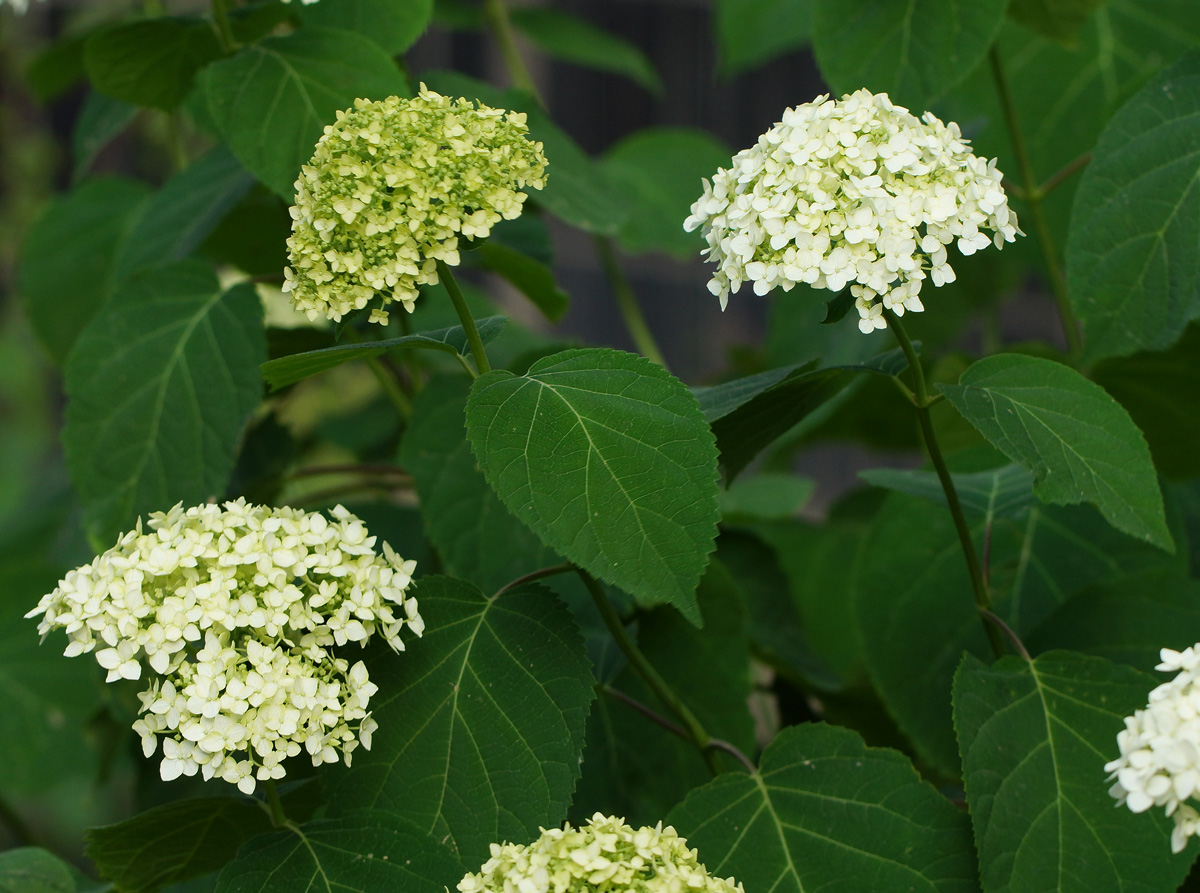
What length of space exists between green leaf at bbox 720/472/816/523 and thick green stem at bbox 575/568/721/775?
38cm

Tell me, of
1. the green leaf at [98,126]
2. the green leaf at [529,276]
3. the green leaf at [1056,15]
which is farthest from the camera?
the green leaf at [98,126]

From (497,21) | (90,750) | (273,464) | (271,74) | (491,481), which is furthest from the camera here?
(497,21)

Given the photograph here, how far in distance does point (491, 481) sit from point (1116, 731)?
36cm

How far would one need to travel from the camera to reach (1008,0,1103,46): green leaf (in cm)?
98

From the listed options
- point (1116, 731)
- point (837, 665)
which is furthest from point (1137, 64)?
point (1116, 731)

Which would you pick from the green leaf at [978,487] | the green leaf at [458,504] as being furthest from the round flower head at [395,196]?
the green leaf at [978,487]

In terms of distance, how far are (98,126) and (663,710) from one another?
2.47 feet

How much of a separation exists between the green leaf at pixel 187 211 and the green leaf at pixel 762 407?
460 millimetres

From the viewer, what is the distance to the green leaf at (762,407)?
72cm

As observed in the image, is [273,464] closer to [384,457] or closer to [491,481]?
[384,457]

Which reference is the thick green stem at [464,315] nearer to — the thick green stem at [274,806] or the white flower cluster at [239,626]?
the white flower cluster at [239,626]

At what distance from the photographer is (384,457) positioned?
1349 mm

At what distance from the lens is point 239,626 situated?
1.86 ft

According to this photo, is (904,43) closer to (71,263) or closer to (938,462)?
(938,462)
